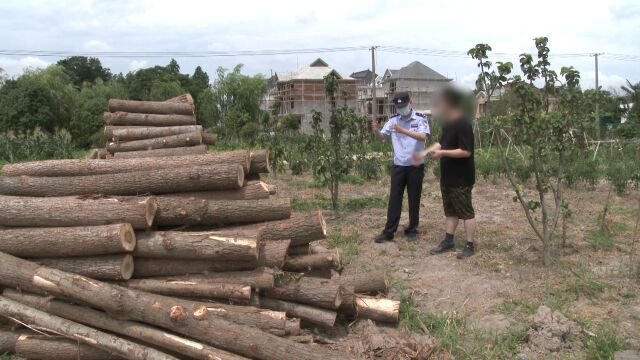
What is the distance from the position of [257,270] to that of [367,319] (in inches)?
41.1

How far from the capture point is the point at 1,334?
4.43 m

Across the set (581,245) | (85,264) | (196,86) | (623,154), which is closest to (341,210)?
(581,245)

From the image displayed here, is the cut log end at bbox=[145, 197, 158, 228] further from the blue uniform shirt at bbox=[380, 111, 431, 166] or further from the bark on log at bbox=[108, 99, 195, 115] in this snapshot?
the bark on log at bbox=[108, 99, 195, 115]

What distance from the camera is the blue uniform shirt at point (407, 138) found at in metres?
6.64

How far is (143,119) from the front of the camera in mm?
11516

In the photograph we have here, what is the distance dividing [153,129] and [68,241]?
22.8 ft

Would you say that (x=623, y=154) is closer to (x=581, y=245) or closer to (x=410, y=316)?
(x=581, y=245)

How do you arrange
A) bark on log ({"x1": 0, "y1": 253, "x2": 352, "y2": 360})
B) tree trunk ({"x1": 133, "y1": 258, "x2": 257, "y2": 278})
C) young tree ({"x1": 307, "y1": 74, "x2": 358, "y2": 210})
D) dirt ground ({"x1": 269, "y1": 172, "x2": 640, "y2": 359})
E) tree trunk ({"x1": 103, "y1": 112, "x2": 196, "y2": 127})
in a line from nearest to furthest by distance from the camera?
bark on log ({"x1": 0, "y1": 253, "x2": 352, "y2": 360}), dirt ground ({"x1": 269, "y1": 172, "x2": 640, "y2": 359}), tree trunk ({"x1": 133, "y1": 258, "x2": 257, "y2": 278}), young tree ({"x1": 307, "y1": 74, "x2": 358, "y2": 210}), tree trunk ({"x1": 103, "y1": 112, "x2": 196, "y2": 127})

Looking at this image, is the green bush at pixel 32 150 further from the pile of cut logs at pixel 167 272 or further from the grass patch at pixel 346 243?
the pile of cut logs at pixel 167 272

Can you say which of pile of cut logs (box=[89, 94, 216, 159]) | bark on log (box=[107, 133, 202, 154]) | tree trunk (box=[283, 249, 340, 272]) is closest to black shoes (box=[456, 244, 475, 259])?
tree trunk (box=[283, 249, 340, 272])

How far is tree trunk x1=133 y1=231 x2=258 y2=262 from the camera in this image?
434 cm

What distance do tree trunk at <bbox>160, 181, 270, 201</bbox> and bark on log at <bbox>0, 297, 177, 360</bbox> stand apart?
1.41 metres

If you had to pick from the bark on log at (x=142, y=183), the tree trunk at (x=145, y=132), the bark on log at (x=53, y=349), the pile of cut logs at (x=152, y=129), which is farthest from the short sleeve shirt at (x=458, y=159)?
the tree trunk at (x=145, y=132)

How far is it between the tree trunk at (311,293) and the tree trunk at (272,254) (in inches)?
7.3
